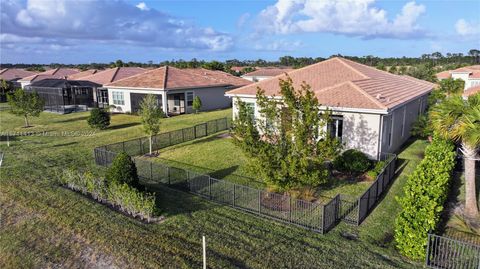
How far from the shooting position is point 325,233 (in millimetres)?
11039

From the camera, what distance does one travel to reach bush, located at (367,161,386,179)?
15.8 meters

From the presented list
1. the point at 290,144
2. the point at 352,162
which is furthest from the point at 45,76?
the point at 290,144

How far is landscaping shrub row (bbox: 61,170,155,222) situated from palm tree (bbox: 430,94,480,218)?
10.7 m

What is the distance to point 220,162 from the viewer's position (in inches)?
743

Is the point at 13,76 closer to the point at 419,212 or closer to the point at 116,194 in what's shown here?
the point at 116,194

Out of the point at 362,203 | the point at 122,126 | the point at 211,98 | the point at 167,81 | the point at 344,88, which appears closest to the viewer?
the point at 362,203

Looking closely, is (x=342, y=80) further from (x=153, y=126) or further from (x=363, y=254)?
(x=363, y=254)

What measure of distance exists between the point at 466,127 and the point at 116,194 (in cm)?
1227

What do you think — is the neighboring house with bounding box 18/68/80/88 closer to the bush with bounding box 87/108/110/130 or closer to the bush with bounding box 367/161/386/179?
the bush with bounding box 87/108/110/130

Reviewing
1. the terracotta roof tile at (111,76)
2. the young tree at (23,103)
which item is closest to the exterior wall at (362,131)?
the young tree at (23,103)

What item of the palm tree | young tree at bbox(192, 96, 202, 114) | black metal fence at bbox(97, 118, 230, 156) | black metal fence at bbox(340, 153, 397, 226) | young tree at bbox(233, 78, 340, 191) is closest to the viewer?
the palm tree

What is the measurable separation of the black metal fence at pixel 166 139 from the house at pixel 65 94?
70.3ft

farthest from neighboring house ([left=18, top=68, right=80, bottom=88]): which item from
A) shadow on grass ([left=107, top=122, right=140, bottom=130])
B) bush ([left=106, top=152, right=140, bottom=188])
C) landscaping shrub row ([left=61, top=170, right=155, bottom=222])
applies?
bush ([left=106, top=152, right=140, bottom=188])

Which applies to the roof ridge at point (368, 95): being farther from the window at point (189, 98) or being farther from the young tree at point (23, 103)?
the young tree at point (23, 103)
